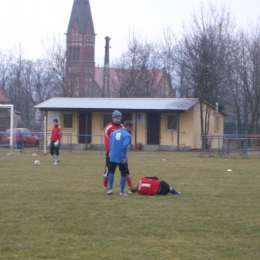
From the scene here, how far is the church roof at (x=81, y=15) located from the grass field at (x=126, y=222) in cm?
8810

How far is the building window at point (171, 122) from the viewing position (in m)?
38.2

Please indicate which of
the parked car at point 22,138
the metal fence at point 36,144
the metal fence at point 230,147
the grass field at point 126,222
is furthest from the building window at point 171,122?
the grass field at point 126,222

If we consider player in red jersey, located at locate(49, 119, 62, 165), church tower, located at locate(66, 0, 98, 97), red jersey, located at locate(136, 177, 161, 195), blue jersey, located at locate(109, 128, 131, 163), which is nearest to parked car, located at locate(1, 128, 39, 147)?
player in red jersey, located at locate(49, 119, 62, 165)

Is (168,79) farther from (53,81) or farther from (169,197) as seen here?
(169,197)

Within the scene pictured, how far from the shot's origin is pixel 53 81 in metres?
66.7

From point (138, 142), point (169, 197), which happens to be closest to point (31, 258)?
point (169, 197)

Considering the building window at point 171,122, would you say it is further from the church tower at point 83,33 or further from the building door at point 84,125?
the church tower at point 83,33

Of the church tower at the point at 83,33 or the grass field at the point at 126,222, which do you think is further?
the church tower at the point at 83,33

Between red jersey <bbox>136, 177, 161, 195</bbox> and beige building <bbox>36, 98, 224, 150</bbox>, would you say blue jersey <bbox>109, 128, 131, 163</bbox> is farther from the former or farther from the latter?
beige building <bbox>36, 98, 224, 150</bbox>

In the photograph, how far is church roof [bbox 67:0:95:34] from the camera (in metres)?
100

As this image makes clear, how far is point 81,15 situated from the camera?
10150 centimetres

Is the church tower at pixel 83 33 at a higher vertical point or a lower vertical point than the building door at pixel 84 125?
higher

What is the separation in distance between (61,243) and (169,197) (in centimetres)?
506

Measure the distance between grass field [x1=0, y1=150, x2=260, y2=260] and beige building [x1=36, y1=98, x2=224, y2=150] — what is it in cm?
2233
